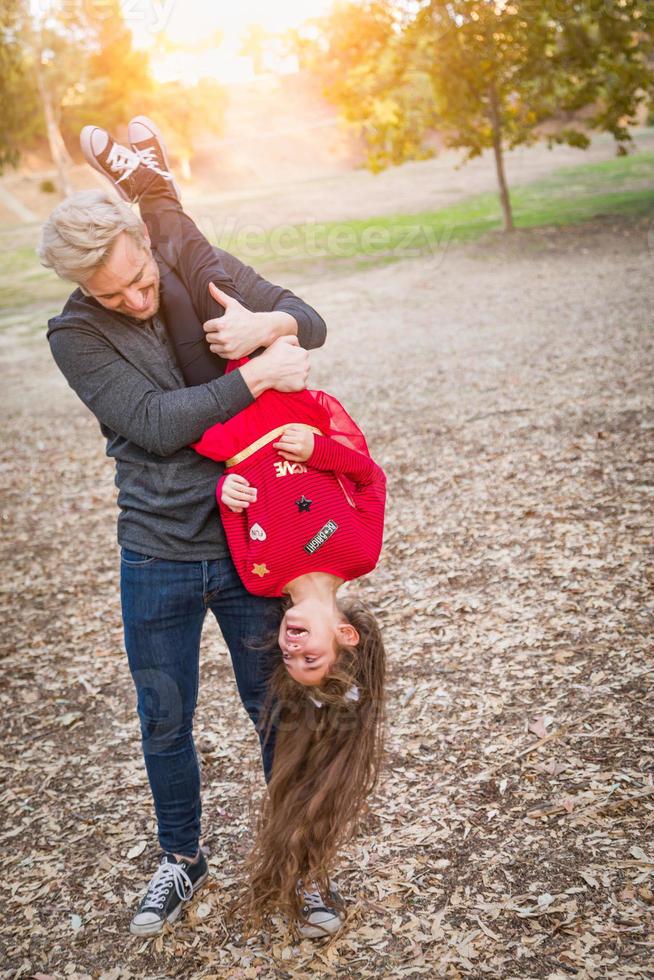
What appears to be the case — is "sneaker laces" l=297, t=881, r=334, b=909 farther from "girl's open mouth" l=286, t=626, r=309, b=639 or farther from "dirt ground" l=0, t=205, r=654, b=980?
"girl's open mouth" l=286, t=626, r=309, b=639

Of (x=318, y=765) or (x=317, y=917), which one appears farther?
(x=317, y=917)

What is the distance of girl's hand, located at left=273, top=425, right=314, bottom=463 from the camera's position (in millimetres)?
2365

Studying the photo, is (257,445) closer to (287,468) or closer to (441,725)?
(287,468)

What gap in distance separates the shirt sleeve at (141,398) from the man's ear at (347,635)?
2.28 feet

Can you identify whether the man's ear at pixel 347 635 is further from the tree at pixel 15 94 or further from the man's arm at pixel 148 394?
the tree at pixel 15 94

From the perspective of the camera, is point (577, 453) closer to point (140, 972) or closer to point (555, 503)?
point (555, 503)

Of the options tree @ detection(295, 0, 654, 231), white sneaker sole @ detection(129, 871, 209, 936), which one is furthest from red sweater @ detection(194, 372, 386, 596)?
tree @ detection(295, 0, 654, 231)

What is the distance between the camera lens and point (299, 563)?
241 cm

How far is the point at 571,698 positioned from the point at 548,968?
144 centimetres

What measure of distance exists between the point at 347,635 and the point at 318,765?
464 mm

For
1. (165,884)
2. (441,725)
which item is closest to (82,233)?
(165,884)

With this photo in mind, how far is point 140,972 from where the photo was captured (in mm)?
2816

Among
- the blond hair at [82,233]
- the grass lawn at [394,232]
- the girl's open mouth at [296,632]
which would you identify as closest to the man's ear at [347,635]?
the girl's open mouth at [296,632]

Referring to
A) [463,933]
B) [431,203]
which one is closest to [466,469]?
[463,933]
